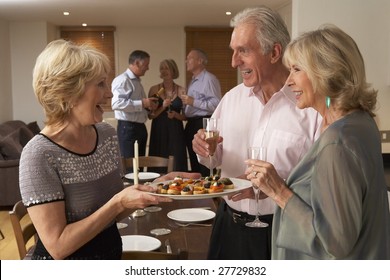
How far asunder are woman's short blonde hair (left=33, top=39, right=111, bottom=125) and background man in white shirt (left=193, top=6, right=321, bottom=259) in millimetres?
426

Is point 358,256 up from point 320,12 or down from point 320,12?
down

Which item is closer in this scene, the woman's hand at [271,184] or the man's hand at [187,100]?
the woman's hand at [271,184]

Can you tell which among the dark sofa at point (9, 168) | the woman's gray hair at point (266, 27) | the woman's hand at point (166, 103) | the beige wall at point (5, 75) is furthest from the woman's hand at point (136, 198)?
the beige wall at point (5, 75)

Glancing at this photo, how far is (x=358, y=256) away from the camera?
809mm

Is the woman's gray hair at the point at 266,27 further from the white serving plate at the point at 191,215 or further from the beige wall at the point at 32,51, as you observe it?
the beige wall at the point at 32,51

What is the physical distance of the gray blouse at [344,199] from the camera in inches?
29.9

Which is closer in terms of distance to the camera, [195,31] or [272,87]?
[272,87]

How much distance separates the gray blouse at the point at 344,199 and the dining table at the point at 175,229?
542 millimetres

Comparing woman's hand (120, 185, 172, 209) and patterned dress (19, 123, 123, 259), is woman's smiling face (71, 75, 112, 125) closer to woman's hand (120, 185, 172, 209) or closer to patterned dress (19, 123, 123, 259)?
patterned dress (19, 123, 123, 259)

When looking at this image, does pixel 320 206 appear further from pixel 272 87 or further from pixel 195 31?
pixel 195 31

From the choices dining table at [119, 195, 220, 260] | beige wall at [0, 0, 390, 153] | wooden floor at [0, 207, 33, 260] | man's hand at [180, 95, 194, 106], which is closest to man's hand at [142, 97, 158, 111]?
man's hand at [180, 95, 194, 106]

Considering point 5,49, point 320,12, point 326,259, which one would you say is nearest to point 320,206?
point 326,259

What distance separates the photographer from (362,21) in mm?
2723

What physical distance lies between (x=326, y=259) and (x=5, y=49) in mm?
5650
